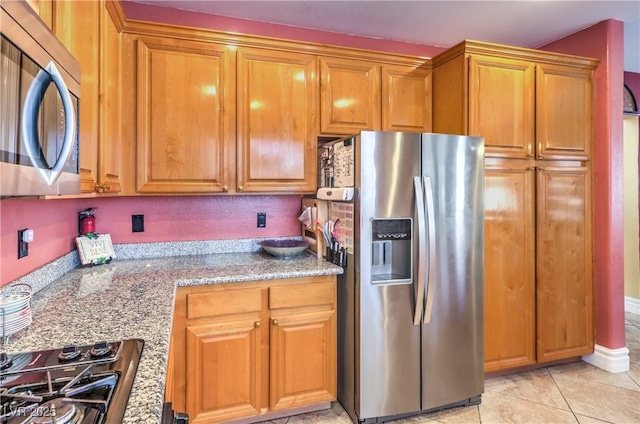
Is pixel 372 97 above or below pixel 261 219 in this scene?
above

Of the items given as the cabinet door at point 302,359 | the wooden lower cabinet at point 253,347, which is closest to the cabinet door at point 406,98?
the wooden lower cabinet at point 253,347

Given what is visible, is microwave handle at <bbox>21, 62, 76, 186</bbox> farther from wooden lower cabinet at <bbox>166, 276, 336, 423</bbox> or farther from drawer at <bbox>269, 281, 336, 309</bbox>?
drawer at <bbox>269, 281, 336, 309</bbox>

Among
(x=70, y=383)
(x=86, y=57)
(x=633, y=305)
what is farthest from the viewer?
(x=633, y=305)

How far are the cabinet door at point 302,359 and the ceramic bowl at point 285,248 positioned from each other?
1.47 feet

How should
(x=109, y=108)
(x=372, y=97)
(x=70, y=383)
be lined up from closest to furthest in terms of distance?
(x=70, y=383) < (x=109, y=108) < (x=372, y=97)

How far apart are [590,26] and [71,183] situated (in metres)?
3.47

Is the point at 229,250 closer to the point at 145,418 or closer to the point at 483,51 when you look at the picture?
the point at 145,418

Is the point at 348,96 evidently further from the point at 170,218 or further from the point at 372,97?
the point at 170,218

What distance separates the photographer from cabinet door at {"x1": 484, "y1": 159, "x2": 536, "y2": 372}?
2.45 meters

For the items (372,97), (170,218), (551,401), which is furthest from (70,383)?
(551,401)

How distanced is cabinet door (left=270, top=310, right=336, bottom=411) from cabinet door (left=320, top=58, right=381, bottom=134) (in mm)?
1222

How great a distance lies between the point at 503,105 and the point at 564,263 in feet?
4.01

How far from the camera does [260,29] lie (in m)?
2.62

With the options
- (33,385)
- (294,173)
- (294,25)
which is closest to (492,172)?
(294,173)
